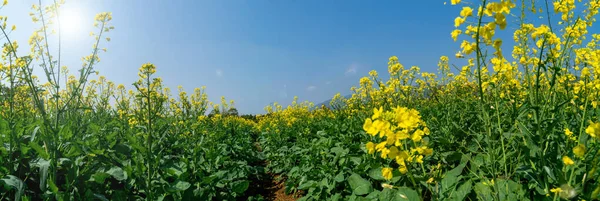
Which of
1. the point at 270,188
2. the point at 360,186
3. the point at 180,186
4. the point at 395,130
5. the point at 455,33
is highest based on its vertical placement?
the point at 455,33

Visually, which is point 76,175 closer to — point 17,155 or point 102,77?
point 17,155

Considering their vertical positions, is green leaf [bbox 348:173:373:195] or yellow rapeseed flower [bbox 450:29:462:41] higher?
yellow rapeseed flower [bbox 450:29:462:41]

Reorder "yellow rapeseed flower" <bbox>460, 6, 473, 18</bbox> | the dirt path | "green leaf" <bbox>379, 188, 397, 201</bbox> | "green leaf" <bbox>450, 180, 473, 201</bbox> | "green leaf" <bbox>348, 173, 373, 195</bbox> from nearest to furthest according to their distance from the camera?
"yellow rapeseed flower" <bbox>460, 6, 473, 18</bbox>
"green leaf" <bbox>450, 180, 473, 201</bbox>
"green leaf" <bbox>379, 188, 397, 201</bbox>
"green leaf" <bbox>348, 173, 373, 195</bbox>
the dirt path

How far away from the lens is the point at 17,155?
2.91 metres

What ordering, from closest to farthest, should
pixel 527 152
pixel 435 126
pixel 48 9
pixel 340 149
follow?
pixel 527 152 → pixel 48 9 → pixel 340 149 → pixel 435 126

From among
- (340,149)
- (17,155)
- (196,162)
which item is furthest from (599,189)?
(17,155)

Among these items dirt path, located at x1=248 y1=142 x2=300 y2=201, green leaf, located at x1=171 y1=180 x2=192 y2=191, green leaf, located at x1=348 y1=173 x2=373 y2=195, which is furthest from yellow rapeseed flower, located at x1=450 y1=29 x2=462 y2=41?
dirt path, located at x1=248 y1=142 x2=300 y2=201

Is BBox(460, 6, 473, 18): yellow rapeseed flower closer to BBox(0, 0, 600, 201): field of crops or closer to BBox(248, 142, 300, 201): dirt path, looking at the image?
BBox(0, 0, 600, 201): field of crops

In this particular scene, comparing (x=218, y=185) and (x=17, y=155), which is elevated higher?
(x=17, y=155)

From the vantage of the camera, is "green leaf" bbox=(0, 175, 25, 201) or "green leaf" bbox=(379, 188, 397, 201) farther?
"green leaf" bbox=(379, 188, 397, 201)

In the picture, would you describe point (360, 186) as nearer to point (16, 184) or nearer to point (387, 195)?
point (387, 195)

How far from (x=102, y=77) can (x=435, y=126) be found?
7.03 metres

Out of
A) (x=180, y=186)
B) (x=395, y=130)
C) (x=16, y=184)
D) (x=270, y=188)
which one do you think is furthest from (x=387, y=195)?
(x=270, y=188)

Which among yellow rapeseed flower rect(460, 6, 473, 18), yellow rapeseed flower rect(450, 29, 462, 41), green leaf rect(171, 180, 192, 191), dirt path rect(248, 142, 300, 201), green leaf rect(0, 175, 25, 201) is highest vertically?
yellow rapeseed flower rect(460, 6, 473, 18)
